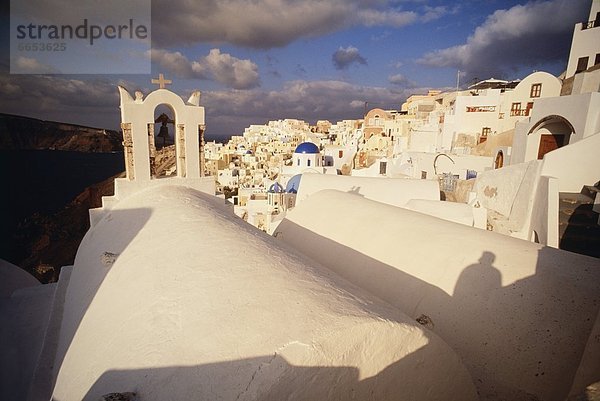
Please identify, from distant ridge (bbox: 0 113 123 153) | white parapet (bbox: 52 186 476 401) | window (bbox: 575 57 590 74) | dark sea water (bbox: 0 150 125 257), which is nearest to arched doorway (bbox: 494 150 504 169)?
window (bbox: 575 57 590 74)

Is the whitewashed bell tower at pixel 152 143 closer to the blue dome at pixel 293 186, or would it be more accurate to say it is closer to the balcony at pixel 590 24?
the blue dome at pixel 293 186

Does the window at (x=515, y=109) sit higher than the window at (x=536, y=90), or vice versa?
the window at (x=536, y=90)

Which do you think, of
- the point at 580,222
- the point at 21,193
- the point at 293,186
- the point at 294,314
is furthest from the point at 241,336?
the point at 21,193

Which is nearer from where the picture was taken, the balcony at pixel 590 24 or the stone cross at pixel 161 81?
the stone cross at pixel 161 81

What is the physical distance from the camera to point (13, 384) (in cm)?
402

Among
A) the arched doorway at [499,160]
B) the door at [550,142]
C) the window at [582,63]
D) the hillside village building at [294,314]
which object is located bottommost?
the hillside village building at [294,314]

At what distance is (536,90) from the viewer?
61.8 feet

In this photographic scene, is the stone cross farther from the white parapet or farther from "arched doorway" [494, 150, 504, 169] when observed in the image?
"arched doorway" [494, 150, 504, 169]

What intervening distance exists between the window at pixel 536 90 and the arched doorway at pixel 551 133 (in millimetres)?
9488

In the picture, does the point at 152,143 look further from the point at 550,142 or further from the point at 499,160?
the point at 499,160

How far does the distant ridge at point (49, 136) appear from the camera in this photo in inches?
1558

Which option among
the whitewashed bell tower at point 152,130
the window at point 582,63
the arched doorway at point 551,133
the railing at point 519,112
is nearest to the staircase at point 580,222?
the arched doorway at point 551,133

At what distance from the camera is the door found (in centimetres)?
1154

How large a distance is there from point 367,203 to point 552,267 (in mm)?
3486
